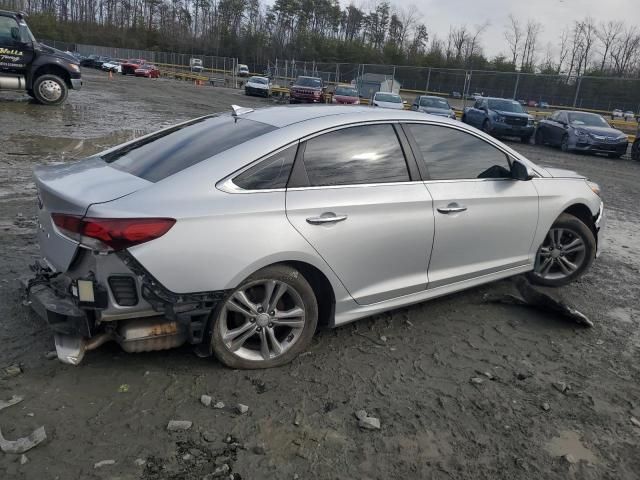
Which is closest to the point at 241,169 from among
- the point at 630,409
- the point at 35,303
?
the point at 35,303

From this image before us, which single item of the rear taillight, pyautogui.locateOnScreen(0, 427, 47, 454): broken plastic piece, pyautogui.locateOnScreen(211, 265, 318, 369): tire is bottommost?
pyautogui.locateOnScreen(0, 427, 47, 454): broken plastic piece

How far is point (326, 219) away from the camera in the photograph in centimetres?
328

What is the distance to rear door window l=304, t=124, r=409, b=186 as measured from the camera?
11.2 ft

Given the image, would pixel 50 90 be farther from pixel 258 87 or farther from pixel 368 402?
pixel 258 87

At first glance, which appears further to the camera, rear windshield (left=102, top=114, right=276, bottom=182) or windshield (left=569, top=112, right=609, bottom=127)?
windshield (left=569, top=112, right=609, bottom=127)

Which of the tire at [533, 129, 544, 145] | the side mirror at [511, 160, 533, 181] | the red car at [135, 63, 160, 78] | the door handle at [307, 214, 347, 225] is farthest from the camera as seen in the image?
the red car at [135, 63, 160, 78]

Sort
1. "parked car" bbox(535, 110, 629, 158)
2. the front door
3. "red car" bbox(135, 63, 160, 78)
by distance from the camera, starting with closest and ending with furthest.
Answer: the front door < "parked car" bbox(535, 110, 629, 158) < "red car" bbox(135, 63, 160, 78)

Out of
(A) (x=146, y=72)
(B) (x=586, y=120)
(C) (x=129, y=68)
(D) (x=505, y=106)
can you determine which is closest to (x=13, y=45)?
(D) (x=505, y=106)

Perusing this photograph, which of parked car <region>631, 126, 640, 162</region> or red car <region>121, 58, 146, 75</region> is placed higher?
red car <region>121, 58, 146, 75</region>

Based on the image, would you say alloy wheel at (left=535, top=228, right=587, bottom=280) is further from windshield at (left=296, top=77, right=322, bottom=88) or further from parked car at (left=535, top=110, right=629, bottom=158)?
windshield at (left=296, top=77, right=322, bottom=88)

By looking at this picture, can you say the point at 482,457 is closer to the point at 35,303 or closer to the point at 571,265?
the point at 35,303

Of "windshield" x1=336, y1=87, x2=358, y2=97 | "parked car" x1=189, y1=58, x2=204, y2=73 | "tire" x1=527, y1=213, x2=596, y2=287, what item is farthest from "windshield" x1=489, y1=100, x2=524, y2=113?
"parked car" x1=189, y1=58, x2=204, y2=73

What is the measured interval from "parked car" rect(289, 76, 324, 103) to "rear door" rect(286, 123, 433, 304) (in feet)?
97.9

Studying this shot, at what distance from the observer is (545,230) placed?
185 inches
